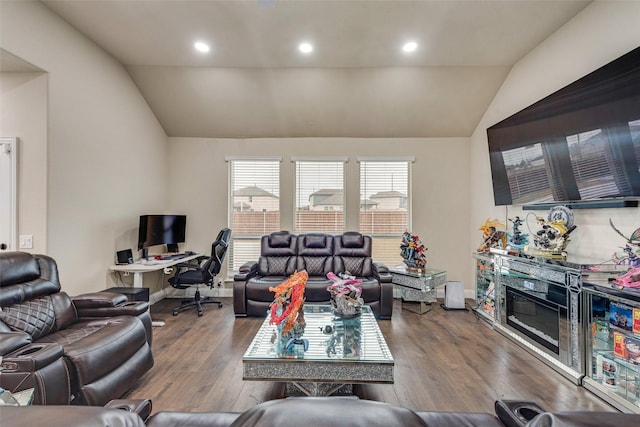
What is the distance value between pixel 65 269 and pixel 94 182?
107 cm

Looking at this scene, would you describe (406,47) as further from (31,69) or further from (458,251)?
(31,69)

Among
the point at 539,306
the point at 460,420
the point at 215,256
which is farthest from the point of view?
the point at 215,256

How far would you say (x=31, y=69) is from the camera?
286cm

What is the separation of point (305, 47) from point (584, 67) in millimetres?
3033

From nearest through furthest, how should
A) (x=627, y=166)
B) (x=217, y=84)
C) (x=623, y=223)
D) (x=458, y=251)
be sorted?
(x=627, y=166)
(x=623, y=223)
(x=217, y=84)
(x=458, y=251)

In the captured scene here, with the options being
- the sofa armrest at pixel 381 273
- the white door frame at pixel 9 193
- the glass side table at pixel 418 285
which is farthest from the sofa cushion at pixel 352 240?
the white door frame at pixel 9 193

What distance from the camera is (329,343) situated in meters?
2.35

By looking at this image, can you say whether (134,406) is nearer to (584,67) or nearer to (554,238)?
(554,238)

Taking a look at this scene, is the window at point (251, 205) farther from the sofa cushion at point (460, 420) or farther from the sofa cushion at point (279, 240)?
the sofa cushion at point (460, 420)

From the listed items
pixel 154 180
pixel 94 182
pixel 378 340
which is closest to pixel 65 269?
pixel 94 182

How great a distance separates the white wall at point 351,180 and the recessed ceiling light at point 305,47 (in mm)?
1713

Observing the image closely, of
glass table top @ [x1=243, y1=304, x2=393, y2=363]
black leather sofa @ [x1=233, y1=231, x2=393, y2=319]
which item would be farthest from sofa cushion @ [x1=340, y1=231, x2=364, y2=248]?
glass table top @ [x1=243, y1=304, x2=393, y2=363]

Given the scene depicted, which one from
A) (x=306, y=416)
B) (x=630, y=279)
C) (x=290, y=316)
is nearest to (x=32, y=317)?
(x=290, y=316)

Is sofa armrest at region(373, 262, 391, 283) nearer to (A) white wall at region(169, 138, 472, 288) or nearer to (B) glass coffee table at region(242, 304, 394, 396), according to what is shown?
(A) white wall at region(169, 138, 472, 288)
